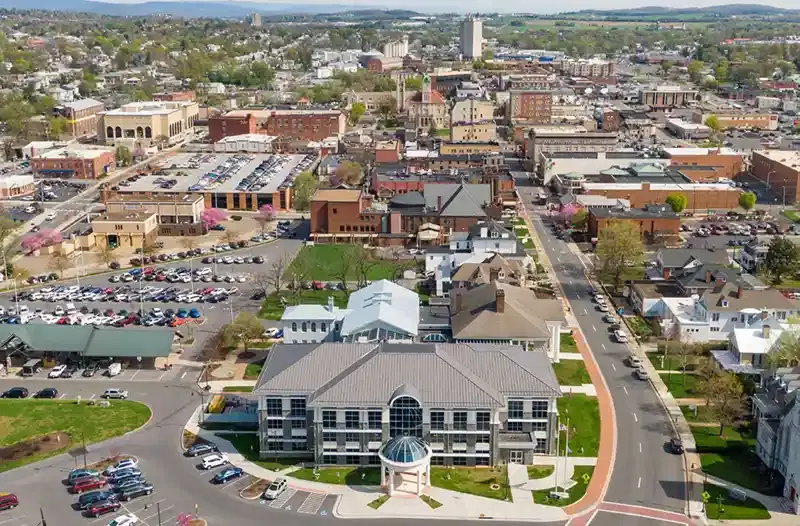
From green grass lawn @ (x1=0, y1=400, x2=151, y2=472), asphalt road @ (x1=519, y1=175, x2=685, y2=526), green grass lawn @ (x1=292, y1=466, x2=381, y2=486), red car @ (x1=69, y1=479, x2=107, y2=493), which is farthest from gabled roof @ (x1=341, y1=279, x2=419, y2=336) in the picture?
red car @ (x1=69, y1=479, x2=107, y2=493)

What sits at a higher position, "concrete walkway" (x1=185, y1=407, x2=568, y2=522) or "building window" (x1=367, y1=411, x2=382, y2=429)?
"building window" (x1=367, y1=411, x2=382, y2=429)

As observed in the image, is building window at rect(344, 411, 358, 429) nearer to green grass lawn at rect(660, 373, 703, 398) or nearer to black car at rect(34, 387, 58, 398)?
black car at rect(34, 387, 58, 398)

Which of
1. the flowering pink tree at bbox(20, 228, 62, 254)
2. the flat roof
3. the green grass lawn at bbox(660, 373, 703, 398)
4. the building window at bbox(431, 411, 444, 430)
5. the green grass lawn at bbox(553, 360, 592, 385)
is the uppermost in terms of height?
the flat roof

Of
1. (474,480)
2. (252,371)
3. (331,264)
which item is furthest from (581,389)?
(331,264)

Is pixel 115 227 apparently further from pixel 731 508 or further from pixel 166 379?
pixel 731 508

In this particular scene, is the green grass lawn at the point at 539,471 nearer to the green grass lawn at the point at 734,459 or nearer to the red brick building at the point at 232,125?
the green grass lawn at the point at 734,459

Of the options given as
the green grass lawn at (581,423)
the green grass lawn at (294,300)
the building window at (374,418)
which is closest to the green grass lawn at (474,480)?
the building window at (374,418)

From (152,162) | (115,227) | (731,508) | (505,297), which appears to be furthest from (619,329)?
(152,162)

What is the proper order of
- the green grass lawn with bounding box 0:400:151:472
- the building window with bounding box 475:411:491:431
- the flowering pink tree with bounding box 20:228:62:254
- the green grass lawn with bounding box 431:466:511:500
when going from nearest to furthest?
the green grass lawn with bounding box 431:466:511:500 → the building window with bounding box 475:411:491:431 → the green grass lawn with bounding box 0:400:151:472 → the flowering pink tree with bounding box 20:228:62:254
